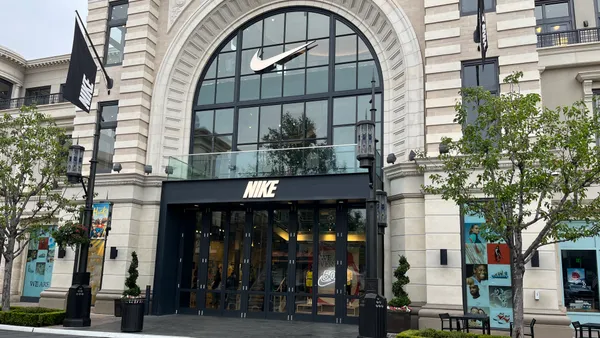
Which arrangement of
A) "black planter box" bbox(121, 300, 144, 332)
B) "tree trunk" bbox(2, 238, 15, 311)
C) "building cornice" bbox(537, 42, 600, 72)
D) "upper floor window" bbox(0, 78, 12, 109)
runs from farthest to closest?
"upper floor window" bbox(0, 78, 12, 109)
"building cornice" bbox(537, 42, 600, 72)
"tree trunk" bbox(2, 238, 15, 311)
"black planter box" bbox(121, 300, 144, 332)

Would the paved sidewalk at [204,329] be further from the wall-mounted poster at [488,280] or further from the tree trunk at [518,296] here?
the tree trunk at [518,296]

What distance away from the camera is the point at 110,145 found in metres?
21.7

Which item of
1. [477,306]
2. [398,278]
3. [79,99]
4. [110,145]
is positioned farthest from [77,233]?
[477,306]

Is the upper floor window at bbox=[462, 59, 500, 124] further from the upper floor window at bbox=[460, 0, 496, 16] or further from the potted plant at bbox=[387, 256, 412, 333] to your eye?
the potted plant at bbox=[387, 256, 412, 333]

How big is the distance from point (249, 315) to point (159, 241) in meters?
4.72

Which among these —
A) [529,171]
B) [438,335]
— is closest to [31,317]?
[438,335]

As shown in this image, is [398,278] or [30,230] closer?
[398,278]

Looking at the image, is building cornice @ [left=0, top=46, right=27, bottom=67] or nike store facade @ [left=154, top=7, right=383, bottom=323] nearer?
nike store facade @ [left=154, top=7, right=383, bottom=323]

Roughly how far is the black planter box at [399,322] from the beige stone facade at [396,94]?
59 centimetres

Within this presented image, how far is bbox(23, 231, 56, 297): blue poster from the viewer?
23.8 meters

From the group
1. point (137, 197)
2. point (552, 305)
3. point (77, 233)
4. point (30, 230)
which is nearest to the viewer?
point (552, 305)

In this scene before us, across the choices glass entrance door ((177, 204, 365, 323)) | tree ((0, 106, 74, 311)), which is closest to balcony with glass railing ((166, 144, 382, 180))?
glass entrance door ((177, 204, 365, 323))

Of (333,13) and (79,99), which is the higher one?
(333,13)

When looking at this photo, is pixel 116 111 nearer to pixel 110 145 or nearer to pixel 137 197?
pixel 110 145
